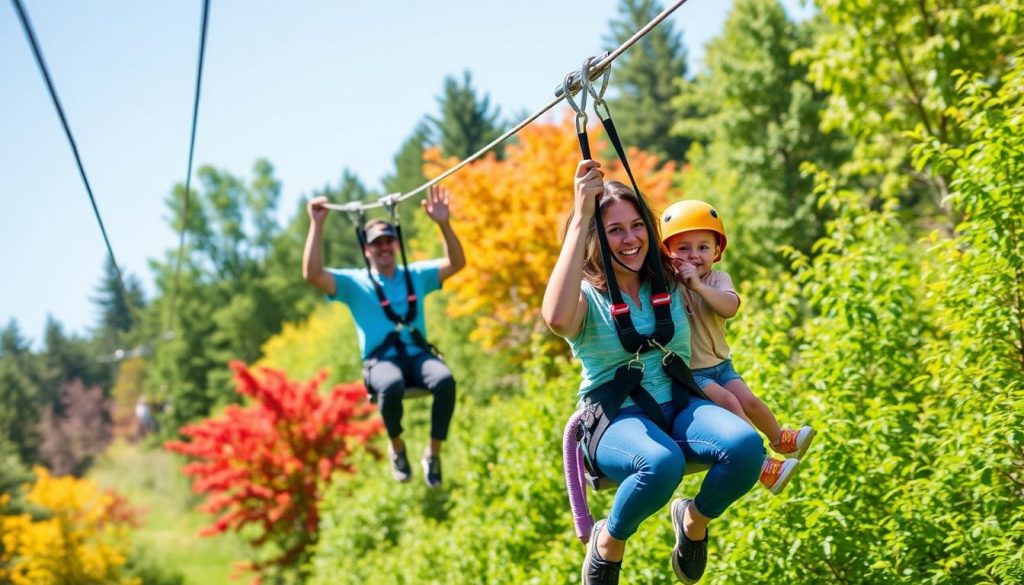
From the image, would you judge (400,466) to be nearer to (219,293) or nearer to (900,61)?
(900,61)

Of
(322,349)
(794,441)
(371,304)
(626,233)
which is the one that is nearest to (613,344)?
(626,233)

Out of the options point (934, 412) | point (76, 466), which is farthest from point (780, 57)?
point (76, 466)

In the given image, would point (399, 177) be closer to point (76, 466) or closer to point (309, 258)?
point (76, 466)

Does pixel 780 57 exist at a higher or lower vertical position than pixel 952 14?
higher

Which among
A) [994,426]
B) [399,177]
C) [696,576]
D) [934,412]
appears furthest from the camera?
[399,177]

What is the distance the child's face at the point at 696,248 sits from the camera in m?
4.27

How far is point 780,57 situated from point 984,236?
547 inches

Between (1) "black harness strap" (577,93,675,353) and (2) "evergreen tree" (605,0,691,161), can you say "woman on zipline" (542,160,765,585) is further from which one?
(2) "evergreen tree" (605,0,691,161)

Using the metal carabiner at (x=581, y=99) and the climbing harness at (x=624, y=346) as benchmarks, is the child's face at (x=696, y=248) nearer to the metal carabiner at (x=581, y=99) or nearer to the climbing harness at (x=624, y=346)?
the climbing harness at (x=624, y=346)

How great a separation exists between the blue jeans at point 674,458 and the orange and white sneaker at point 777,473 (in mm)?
408

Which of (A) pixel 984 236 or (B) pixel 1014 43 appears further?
(B) pixel 1014 43

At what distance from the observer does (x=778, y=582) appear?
19.4ft

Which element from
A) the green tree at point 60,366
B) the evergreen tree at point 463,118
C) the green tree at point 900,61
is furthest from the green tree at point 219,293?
the green tree at point 900,61

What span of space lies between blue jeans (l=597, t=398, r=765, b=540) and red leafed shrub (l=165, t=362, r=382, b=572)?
14679 millimetres
